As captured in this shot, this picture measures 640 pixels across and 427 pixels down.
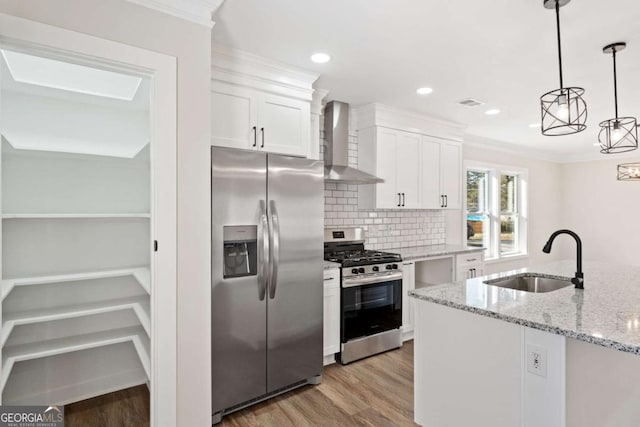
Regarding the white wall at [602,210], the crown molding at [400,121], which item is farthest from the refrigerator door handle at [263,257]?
the white wall at [602,210]

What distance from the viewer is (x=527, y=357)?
1.60m

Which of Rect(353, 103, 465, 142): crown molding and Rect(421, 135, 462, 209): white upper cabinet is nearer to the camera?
Rect(353, 103, 465, 142): crown molding

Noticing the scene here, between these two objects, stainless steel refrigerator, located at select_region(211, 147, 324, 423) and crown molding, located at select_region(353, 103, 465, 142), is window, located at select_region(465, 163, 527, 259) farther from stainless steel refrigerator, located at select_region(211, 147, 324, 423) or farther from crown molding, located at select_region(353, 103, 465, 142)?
stainless steel refrigerator, located at select_region(211, 147, 324, 423)

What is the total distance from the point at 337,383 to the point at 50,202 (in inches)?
102

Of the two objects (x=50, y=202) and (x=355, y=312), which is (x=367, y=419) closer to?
(x=355, y=312)

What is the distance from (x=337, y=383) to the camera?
2.93 m

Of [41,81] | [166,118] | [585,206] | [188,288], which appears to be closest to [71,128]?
[41,81]

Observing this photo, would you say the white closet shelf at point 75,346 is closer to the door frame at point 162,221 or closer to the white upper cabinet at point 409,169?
the door frame at point 162,221

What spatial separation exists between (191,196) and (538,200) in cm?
673

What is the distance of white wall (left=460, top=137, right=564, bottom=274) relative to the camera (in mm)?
5902

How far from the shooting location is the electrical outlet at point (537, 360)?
60.6 inches

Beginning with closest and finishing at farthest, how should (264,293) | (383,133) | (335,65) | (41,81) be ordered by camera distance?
(41,81) → (264,293) → (335,65) → (383,133)

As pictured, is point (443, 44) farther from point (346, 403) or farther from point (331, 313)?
point (346, 403)

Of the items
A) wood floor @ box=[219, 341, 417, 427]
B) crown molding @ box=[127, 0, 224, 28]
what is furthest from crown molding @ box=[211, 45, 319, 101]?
wood floor @ box=[219, 341, 417, 427]
